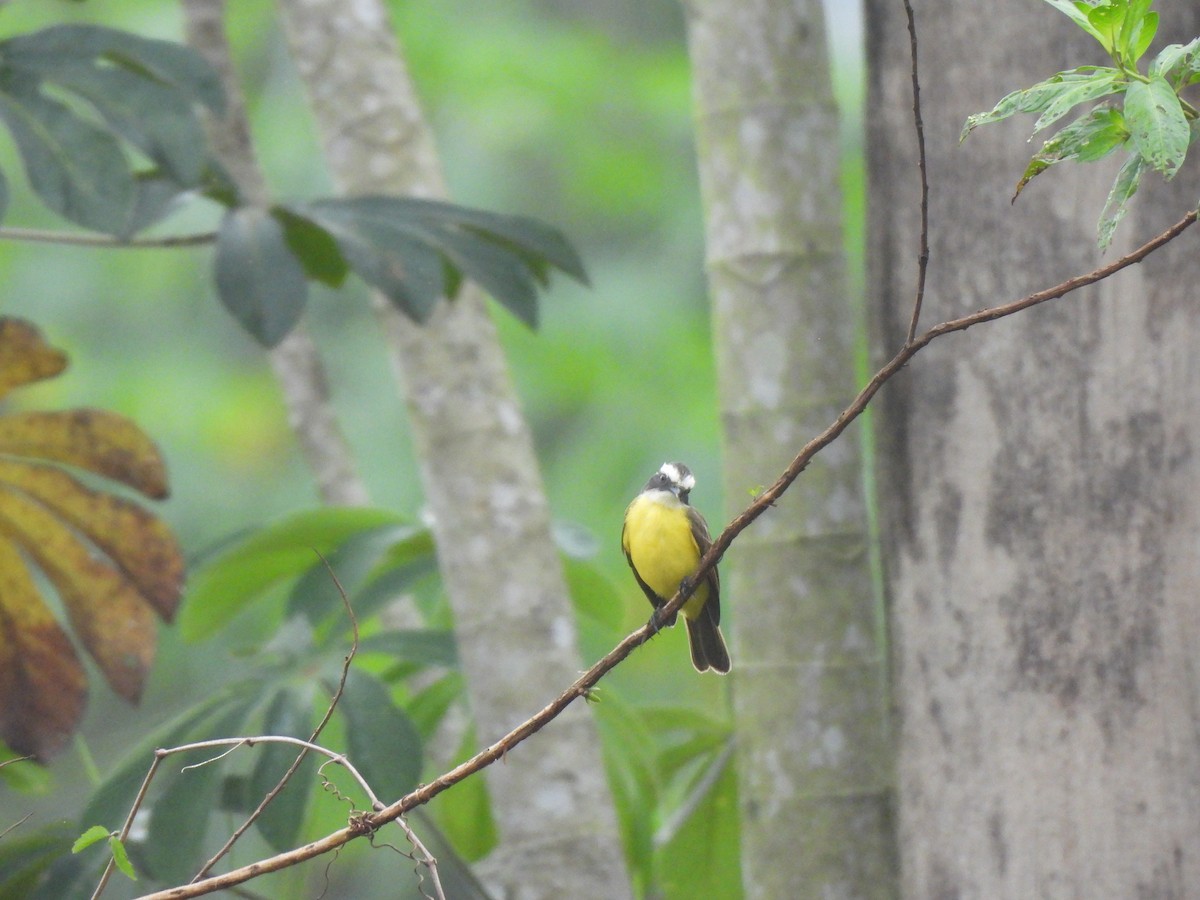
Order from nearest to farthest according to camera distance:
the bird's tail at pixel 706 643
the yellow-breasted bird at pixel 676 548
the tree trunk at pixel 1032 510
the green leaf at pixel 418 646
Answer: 1. the tree trunk at pixel 1032 510
2. the yellow-breasted bird at pixel 676 548
3. the bird's tail at pixel 706 643
4. the green leaf at pixel 418 646

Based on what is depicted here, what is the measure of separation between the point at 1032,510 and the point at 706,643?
621mm

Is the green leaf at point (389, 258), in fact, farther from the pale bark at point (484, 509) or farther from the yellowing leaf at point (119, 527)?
the yellowing leaf at point (119, 527)

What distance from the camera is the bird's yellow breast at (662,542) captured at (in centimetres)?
219

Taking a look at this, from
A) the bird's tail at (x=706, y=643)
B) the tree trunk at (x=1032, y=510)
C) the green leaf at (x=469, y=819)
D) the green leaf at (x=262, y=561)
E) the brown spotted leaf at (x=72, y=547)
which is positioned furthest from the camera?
the green leaf at (x=469, y=819)

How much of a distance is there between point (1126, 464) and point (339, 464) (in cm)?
221

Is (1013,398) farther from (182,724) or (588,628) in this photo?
(588,628)

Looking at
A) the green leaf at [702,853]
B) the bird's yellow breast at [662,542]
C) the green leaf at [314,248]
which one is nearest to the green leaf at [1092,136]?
the bird's yellow breast at [662,542]

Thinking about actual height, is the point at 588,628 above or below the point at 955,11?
below

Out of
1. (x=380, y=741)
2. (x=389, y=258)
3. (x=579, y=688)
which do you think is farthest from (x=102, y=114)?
(x=579, y=688)

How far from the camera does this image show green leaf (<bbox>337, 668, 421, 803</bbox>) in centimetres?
241

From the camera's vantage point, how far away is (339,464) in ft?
11.8

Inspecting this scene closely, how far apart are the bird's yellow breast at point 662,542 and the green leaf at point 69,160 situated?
1.09 meters

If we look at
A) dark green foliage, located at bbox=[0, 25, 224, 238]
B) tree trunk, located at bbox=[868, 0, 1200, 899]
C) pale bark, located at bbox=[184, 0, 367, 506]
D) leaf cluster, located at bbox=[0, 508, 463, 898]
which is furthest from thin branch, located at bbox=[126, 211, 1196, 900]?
pale bark, located at bbox=[184, 0, 367, 506]

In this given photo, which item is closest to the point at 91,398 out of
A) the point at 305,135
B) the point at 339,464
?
the point at 305,135
